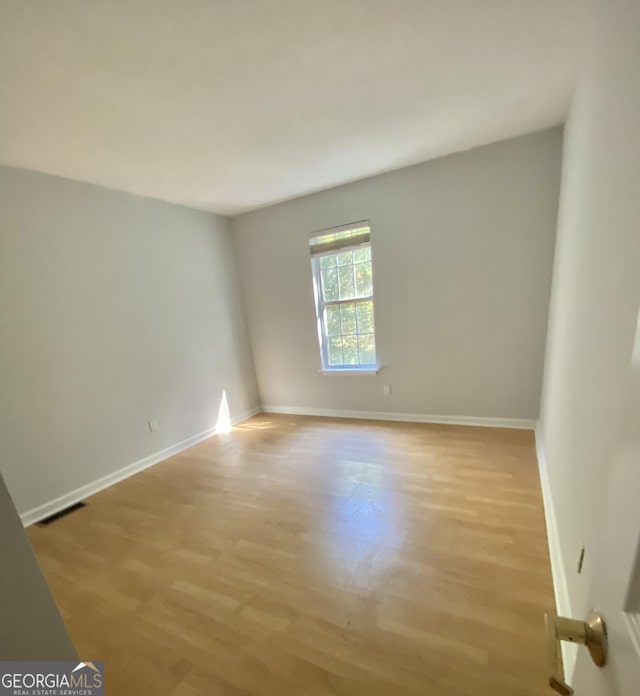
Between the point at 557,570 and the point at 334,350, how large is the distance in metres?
2.72

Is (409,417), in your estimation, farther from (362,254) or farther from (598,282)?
(598,282)

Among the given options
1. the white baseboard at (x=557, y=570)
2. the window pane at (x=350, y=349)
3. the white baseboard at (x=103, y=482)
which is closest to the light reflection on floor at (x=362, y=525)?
the white baseboard at (x=557, y=570)

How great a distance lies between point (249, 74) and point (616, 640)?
2208 mm

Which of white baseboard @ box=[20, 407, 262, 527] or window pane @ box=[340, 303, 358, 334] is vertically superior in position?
window pane @ box=[340, 303, 358, 334]

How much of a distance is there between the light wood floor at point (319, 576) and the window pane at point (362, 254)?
1.95m

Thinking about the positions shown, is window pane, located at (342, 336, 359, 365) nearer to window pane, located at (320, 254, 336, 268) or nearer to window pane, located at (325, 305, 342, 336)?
window pane, located at (325, 305, 342, 336)

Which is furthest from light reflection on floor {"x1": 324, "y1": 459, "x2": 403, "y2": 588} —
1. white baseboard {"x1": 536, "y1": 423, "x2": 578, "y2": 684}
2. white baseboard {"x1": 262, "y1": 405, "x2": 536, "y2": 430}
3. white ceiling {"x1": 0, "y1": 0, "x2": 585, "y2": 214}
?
white ceiling {"x1": 0, "y1": 0, "x2": 585, "y2": 214}

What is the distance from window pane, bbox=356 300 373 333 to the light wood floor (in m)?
1.34

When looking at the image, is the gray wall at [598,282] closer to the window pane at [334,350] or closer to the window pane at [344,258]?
the window pane at [344,258]

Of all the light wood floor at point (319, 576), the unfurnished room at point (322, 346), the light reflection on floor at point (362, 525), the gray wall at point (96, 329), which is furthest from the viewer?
the gray wall at point (96, 329)

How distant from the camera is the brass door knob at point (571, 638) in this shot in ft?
1.53

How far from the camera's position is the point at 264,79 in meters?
1.61

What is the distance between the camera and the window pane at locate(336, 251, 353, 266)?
3.45m

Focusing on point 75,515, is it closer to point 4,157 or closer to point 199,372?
point 199,372
